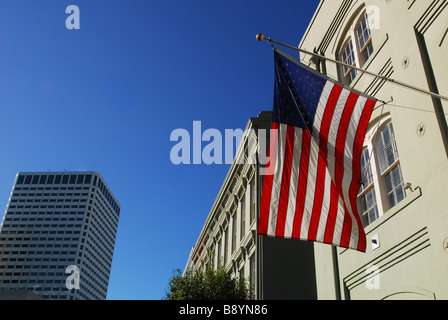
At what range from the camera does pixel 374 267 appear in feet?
31.2

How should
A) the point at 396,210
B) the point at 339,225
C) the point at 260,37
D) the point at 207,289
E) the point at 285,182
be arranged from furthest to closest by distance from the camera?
the point at 207,289 < the point at 396,210 < the point at 260,37 < the point at 285,182 < the point at 339,225

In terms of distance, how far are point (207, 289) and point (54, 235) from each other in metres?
185

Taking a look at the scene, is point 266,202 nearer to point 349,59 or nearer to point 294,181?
point 294,181

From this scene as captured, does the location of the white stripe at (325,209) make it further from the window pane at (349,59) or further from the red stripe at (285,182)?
the window pane at (349,59)

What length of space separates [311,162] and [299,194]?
64 centimetres

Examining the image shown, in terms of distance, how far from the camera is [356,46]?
12.0 m

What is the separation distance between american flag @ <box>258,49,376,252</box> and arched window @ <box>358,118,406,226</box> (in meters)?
2.08

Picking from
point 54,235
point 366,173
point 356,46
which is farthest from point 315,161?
point 54,235

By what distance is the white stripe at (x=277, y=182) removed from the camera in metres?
7.81

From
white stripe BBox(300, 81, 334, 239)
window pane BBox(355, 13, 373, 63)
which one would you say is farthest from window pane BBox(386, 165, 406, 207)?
window pane BBox(355, 13, 373, 63)

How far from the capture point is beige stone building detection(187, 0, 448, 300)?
7895 millimetres

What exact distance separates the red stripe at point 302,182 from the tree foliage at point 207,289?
33.5ft

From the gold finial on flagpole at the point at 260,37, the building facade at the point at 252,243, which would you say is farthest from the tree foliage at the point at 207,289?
the gold finial on flagpole at the point at 260,37
